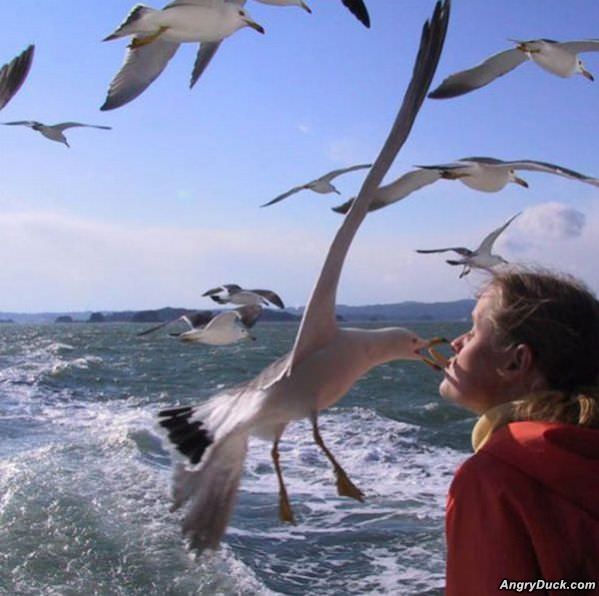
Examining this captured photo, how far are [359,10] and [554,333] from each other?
5.22ft

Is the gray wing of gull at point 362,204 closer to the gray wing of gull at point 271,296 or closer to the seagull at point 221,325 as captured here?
the seagull at point 221,325

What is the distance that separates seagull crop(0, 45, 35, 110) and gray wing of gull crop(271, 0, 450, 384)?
2.61m

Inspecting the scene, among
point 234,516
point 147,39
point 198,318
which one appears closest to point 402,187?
point 147,39

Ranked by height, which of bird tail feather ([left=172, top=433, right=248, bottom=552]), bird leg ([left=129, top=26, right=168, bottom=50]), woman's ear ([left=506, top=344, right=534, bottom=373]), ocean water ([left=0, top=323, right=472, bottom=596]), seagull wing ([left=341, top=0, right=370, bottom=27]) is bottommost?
ocean water ([left=0, top=323, right=472, bottom=596])

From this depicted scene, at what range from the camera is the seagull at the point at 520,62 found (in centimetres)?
406

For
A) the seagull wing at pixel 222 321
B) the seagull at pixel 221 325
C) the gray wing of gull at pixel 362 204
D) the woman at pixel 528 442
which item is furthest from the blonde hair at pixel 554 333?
the seagull wing at pixel 222 321

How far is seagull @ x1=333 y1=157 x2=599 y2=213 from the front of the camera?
2.55 meters

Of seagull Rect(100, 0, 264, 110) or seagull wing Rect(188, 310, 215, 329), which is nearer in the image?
seagull Rect(100, 0, 264, 110)

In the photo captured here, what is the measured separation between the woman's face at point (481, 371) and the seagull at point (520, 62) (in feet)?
7.67

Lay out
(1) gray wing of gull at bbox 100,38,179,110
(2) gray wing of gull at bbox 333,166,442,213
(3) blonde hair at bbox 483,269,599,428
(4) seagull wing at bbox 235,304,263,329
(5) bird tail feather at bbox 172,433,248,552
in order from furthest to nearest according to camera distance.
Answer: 1. (4) seagull wing at bbox 235,304,263,329
2. (1) gray wing of gull at bbox 100,38,179,110
3. (2) gray wing of gull at bbox 333,166,442,213
4. (5) bird tail feather at bbox 172,433,248,552
5. (3) blonde hair at bbox 483,269,599,428

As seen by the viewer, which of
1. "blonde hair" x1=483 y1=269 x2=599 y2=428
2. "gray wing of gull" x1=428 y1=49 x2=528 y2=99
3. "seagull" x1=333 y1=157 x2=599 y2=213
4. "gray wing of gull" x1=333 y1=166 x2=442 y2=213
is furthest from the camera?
"gray wing of gull" x1=428 y1=49 x2=528 y2=99

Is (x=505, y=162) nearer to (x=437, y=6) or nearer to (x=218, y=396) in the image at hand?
(x=437, y=6)

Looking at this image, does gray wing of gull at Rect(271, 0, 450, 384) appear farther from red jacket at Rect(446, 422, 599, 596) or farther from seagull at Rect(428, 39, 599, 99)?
seagull at Rect(428, 39, 599, 99)

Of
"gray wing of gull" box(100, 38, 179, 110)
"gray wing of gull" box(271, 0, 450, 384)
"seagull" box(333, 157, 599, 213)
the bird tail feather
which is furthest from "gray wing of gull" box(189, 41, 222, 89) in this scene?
the bird tail feather
